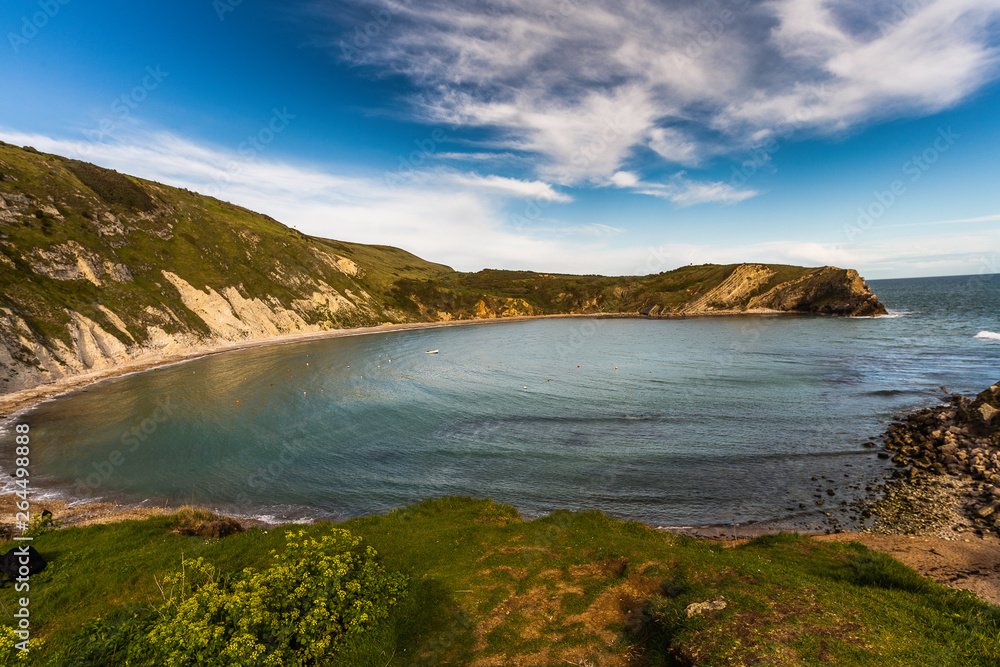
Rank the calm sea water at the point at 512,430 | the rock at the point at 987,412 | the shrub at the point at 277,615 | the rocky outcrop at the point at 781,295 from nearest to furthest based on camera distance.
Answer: the shrub at the point at 277,615, the calm sea water at the point at 512,430, the rock at the point at 987,412, the rocky outcrop at the point at 781,295

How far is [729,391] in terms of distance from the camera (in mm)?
45656

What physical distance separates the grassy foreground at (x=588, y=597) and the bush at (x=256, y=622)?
0.64 metres

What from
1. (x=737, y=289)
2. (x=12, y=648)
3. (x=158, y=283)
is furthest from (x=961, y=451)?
(x=737, y=289)

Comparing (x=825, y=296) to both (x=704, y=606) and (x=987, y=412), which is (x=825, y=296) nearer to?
(x=987, y=412)

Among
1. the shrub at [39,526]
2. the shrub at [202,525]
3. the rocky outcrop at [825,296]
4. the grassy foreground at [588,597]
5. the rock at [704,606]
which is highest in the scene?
the rocky outcrop at [825,296]

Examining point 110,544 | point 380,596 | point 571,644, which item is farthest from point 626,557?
point 110,544

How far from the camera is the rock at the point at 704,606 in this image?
32.8 ft

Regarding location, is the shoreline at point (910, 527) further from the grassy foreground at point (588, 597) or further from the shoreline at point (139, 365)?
the shoreline at point (139, 365)

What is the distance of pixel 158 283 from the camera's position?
8425cm

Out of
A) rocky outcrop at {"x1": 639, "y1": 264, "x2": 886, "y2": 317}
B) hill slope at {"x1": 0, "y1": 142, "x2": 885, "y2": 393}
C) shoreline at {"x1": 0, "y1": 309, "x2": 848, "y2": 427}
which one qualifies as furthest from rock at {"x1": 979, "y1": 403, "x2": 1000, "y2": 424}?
rocky outcrop at {"x1": 639, "y1": 264, "x2": 886, "y2": 317}

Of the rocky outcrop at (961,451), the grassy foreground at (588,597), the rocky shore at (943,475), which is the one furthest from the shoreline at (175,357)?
the rocky outcrop at (961,451)

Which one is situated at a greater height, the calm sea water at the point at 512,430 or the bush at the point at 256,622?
the bush at the point at 256,622

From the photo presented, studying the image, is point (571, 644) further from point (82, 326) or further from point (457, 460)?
point (82, 326)

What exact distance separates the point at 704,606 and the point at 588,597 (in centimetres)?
322
